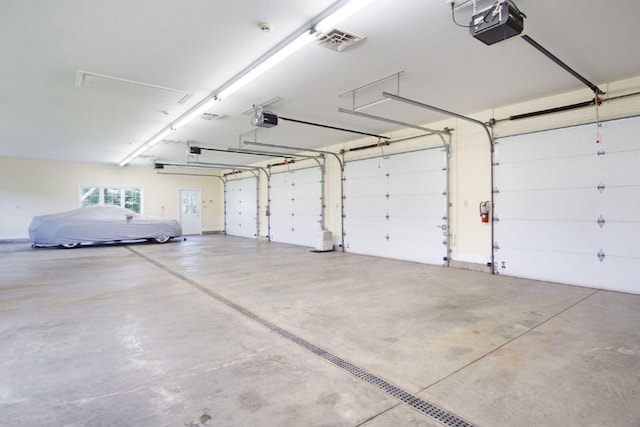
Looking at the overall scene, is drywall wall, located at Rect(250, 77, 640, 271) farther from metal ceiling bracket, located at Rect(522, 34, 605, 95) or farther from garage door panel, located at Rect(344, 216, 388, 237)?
garage door panel, located at Rect(344, 216, 388, 237)

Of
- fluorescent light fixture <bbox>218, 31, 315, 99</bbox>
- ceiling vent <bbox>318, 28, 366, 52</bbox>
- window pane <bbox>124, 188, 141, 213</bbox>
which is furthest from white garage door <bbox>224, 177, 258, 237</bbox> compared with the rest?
ceiling vent <bbox>318, 28, 366, 52</bbox>

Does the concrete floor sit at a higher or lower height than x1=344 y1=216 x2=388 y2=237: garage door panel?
lower

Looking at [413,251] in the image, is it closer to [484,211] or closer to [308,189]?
[484,211]

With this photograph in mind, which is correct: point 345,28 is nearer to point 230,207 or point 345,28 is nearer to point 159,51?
point 159,51

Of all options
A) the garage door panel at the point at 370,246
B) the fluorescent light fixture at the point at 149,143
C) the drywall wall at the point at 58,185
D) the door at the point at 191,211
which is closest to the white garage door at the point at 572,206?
the garage door panel at the point at 370,246

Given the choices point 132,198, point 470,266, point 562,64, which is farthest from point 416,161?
point 132,198

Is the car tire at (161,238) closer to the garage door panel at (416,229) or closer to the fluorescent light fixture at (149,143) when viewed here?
the fluorescent light fixture at (149,143)

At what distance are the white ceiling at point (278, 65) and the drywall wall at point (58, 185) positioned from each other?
606 centimetres

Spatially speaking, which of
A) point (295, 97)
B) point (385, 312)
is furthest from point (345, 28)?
point (385, 312)

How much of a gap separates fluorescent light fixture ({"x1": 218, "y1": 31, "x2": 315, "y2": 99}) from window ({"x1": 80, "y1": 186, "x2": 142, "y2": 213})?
10.2 meters

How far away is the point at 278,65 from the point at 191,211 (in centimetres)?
1157

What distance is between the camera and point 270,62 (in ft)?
12.6

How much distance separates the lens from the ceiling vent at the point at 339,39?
10.9 ft

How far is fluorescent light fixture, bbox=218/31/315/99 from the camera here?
10.9 feet
